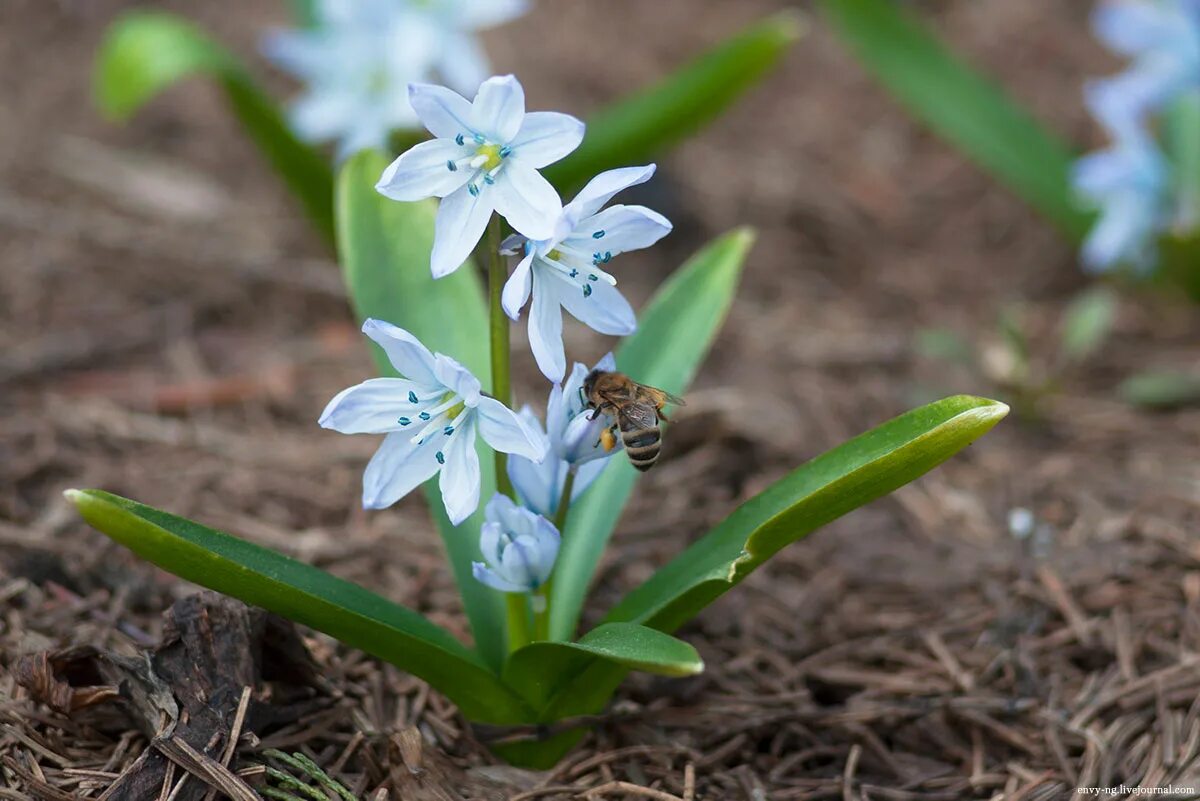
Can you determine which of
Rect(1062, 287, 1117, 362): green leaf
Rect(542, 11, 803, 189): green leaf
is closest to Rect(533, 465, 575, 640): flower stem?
Rect(542, 11, 803, 189): green leaf

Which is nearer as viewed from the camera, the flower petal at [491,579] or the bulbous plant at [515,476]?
the bulbous plant at [515,476]

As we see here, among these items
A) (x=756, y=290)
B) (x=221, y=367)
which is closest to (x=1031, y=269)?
(x=756, y=290)

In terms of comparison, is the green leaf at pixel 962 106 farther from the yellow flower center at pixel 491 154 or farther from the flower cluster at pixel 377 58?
the yellow flower center at pixel 491 154

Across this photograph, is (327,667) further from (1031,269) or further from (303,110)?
(1031,269)

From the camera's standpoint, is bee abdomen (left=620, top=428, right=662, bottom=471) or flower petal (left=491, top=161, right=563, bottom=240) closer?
flower petal (left=491, top=161, right=563, bottom=240)

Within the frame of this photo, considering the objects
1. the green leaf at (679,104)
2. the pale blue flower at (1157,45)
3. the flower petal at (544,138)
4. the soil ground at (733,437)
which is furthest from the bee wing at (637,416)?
the pale blue flower at (1157,45)

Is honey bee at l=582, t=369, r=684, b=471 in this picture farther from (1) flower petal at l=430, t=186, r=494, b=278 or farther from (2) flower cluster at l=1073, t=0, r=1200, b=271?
(2) flower cluster at l=1073, t=0, r=1200, b=271

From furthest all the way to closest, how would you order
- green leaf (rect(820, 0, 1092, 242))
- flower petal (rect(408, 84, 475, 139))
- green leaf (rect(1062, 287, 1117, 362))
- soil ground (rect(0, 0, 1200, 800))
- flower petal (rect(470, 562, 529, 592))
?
green leaf (rect(820, 0, 1092, 242)) < green leaf (rect(1062, 287, 1117, 362)) < soil ground (rect(0, 0, 1200, 800)) < flower petal (rect(470, 562, 529, 592)) < flower petal (rect(408, 84, 475, 139))
